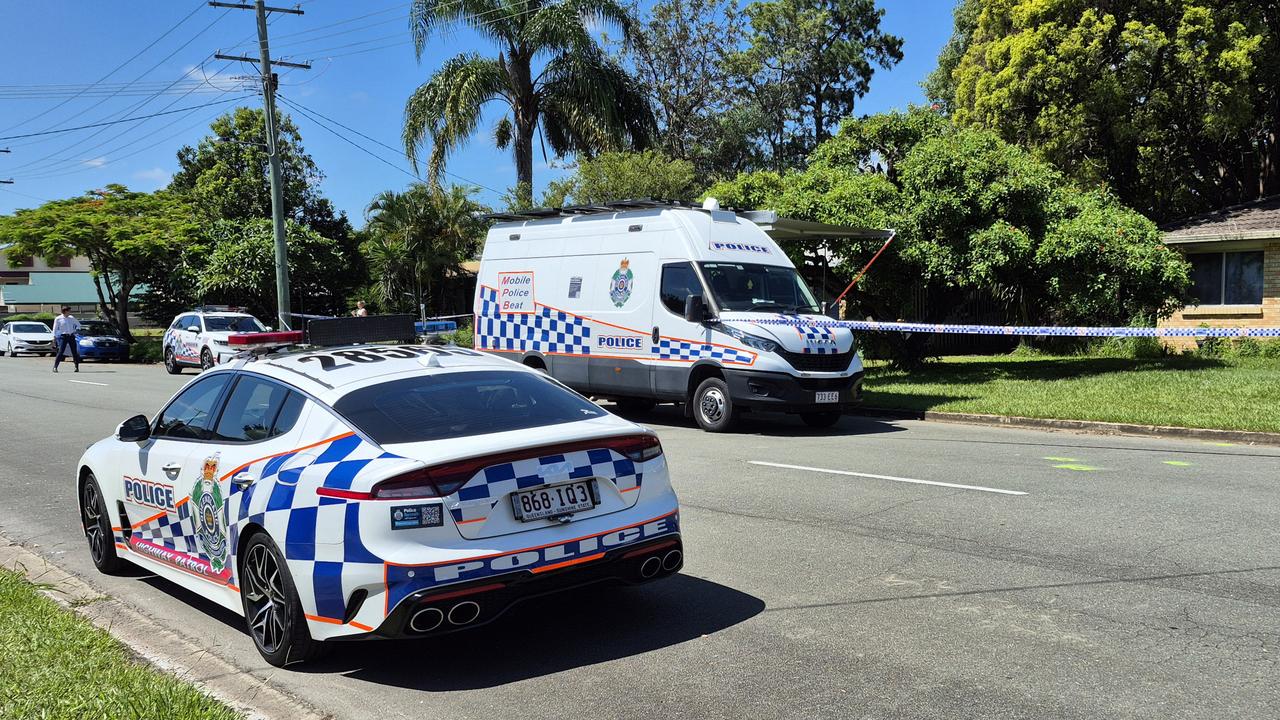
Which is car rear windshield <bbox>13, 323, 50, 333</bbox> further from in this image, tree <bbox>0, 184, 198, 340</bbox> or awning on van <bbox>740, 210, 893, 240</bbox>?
awning on van <bbox>740, 210, 893, 240</bbox>

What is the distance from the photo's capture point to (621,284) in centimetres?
1391

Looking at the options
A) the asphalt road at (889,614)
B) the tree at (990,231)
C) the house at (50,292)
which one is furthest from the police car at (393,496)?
the house at (50,292)

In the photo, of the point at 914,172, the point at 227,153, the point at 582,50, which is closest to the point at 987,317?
the point at 914,172

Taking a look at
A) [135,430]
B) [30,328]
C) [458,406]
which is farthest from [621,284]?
[30,328]

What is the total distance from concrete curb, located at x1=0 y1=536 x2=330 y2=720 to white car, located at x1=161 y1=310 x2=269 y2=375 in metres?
20.8

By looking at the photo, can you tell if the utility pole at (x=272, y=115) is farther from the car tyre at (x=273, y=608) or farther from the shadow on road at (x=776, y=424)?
the car tyre at (x=273, y=608)

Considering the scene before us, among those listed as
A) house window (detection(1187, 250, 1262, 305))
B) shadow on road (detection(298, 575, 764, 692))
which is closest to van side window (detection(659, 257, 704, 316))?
shadow on road (detection(298, 575, 764, 692))

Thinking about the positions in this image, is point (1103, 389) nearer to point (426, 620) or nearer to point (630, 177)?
point (426, 620)

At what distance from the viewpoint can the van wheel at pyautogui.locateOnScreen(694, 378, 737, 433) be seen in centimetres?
1271

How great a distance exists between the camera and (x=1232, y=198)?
102 ft

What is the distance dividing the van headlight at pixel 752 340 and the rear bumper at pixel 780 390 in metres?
0.31

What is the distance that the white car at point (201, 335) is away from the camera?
2654 cm

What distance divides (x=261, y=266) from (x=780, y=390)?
28.6 m

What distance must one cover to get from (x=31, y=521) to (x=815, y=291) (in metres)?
15.5
